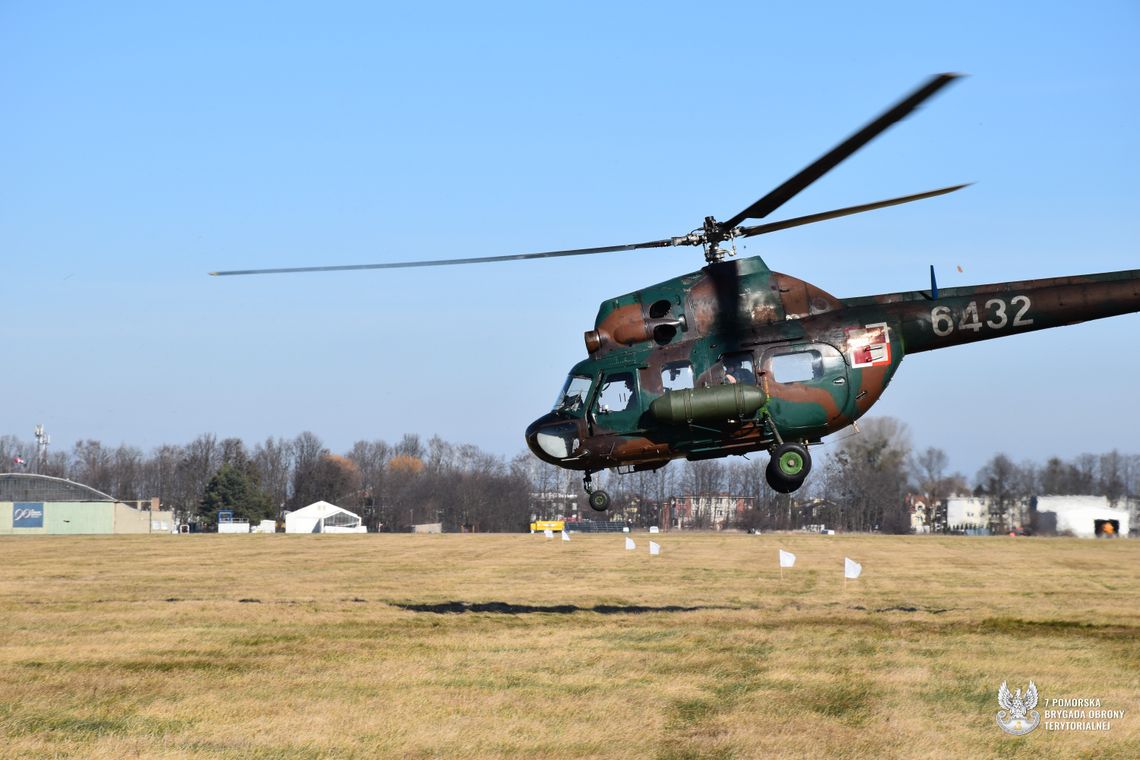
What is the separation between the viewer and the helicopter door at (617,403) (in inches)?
757

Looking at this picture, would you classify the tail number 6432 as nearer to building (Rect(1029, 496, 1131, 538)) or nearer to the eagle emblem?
the eagle emblem

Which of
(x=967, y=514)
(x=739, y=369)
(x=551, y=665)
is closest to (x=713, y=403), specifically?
(x=739, y=369)

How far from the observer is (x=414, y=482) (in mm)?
149375

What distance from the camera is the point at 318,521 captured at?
12269cm

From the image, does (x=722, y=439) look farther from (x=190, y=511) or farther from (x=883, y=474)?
(x=190, y=511)

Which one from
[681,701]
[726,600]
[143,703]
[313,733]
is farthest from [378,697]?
[726,600]

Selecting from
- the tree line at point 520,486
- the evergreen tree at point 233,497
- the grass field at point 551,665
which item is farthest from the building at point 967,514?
the grass field at point 551,665

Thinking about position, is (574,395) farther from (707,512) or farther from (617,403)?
(707,512)

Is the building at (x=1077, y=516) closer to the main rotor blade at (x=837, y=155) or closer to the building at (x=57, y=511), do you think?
the building at (x=57, y=511)

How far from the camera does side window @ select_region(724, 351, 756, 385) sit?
61.4ft

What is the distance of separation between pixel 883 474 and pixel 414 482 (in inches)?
2625

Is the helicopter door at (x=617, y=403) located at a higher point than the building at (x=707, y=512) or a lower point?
higher

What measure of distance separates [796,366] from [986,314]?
127 inches

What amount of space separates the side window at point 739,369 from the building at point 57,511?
93.1 m
